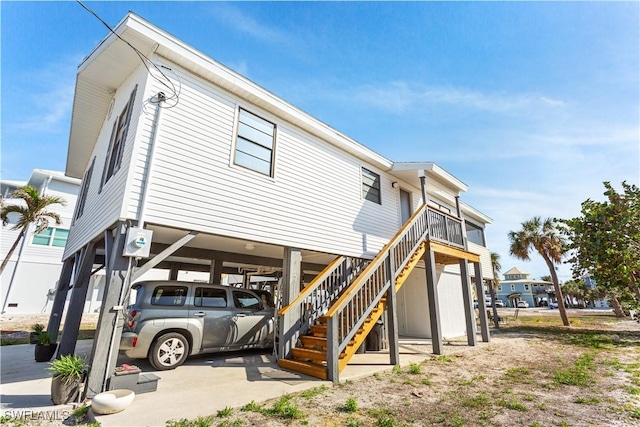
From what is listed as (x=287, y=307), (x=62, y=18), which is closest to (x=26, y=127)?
(x=62, y=18)

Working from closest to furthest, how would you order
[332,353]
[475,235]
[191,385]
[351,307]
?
1. [191,385]
2. [332,353]
3. [351,307]
4. [475,235]

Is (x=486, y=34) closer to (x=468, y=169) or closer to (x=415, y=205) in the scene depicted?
(x=415, y=205)

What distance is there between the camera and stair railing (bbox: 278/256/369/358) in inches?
276

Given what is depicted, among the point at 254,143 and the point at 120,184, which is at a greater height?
the point at 254,143

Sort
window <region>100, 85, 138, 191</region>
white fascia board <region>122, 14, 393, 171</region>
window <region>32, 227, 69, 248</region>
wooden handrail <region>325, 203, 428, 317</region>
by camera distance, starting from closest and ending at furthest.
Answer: wooden handrail <region>325, 203, 428, 317</region> < white fascia board <region>122, 14, 393, 171</region> < window <region>100, 85, 138, 191</region> < window <region>32, 227, 69, 248</region>

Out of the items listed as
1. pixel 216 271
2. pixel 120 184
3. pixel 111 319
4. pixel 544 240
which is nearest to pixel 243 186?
pixel 120 184

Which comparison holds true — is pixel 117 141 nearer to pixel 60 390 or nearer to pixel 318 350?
pixel 60 390

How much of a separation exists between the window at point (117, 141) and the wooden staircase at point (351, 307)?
507 centimetres

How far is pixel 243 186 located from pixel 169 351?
388 cm

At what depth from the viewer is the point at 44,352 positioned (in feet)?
24.6

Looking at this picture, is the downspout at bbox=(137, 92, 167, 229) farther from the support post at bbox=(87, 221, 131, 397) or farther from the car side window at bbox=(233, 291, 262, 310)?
the car side window at bbox=(233, 291, 262, 310)

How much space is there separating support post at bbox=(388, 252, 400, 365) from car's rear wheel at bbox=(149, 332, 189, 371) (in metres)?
4.56

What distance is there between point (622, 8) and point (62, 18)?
12.3 m

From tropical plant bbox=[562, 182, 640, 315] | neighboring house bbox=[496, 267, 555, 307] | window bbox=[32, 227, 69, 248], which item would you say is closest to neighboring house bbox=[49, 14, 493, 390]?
tropical plant bbox=[562, 182, 640, 315]
